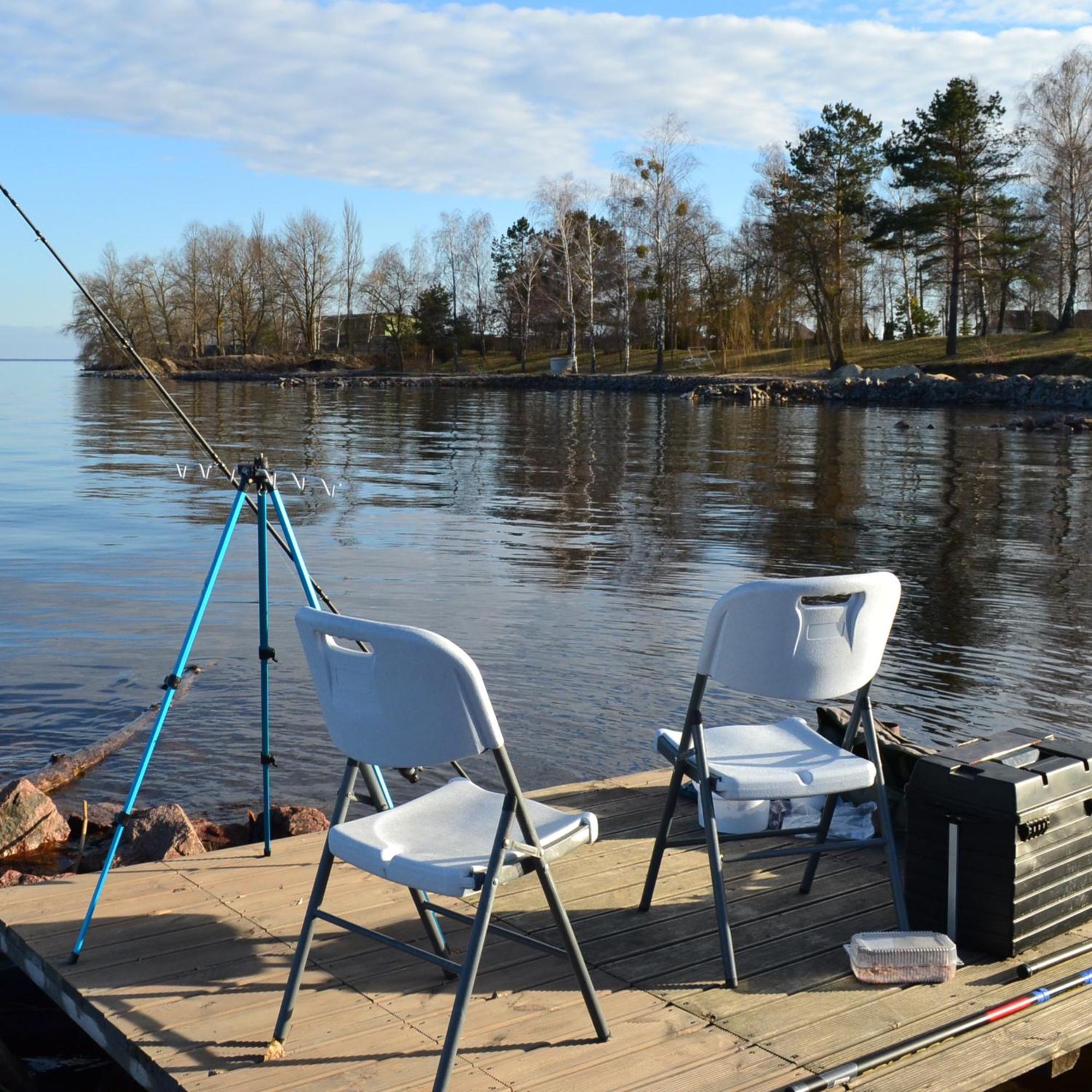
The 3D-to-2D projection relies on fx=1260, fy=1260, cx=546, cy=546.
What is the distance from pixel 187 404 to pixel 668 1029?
148ft

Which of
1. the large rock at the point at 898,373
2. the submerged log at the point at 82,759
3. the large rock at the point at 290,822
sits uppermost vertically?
the large rock at the point at 898,373

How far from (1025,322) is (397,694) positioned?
2617 inches

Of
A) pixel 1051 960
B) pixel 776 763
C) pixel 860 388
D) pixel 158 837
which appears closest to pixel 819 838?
pixel 776 763

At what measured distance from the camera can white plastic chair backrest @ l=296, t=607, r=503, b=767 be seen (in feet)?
9.00

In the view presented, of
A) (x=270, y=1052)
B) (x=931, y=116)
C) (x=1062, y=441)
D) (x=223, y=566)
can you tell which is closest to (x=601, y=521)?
(x=223, y=566)

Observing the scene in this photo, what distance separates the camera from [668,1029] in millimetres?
3162

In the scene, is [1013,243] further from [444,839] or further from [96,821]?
[444,839]

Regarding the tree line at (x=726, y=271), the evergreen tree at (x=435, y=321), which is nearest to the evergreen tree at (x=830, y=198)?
the tree line at (x=726, y=271)

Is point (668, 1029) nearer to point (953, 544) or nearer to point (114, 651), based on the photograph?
point (114, 651)

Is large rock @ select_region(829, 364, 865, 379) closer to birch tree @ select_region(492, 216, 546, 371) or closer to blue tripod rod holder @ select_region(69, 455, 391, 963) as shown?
birch tree @ select_region(492, 216, 546, 371)

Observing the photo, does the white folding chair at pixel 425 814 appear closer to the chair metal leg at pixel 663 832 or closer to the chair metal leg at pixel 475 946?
the chair metal leg at pixel 475 946

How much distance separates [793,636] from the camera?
3451 mm

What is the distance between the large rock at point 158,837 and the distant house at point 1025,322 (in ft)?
182

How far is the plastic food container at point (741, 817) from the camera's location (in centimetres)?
462
